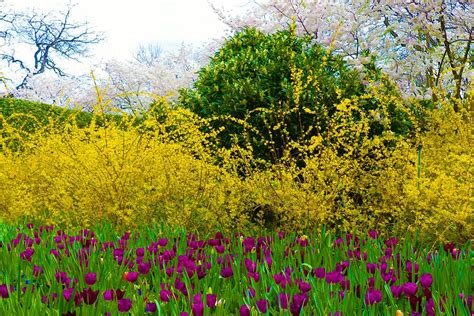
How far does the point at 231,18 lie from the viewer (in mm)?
11578

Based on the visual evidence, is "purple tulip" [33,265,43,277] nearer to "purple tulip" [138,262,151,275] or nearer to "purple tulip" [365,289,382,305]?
"purple tulip" [138,262,151,275]

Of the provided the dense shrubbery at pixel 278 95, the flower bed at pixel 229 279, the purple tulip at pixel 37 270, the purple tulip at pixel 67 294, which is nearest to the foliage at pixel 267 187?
the dense shrubbery at pixel 278 95

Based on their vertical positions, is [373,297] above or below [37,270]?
above

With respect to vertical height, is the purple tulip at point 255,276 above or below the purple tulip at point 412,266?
below

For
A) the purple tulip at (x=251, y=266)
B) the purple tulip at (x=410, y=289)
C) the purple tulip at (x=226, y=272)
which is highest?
the purple tulip at (x=410, y=289)

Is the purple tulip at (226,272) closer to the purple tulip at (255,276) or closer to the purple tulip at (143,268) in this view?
the purple tulip at (255,276)

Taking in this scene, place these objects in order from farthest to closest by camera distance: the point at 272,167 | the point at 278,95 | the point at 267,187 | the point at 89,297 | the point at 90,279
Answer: the point at 278,95 → the point at 272,167 → the point at 267,187 → the point at 90,279 → the point at 89,297

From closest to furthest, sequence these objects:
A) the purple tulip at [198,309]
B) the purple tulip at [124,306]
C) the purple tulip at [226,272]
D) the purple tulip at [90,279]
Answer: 1. the purple tulip at [198,309]
2. the purple tulip at [124,306]
3. the purple tulip at [90,279]
4. the purple tulip at [226,272]

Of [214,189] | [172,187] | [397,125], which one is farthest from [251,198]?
[397,125]

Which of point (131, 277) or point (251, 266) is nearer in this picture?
point (131, 277)

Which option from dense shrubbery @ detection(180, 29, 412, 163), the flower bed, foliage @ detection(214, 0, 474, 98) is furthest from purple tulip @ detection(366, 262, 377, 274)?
foliage @ detection(214, 0, 474, 98)

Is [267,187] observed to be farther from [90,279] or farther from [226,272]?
[90,279]

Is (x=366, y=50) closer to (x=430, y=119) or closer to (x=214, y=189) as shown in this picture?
(x=430, y=119)

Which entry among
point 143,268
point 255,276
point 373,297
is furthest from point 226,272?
point 373,297
